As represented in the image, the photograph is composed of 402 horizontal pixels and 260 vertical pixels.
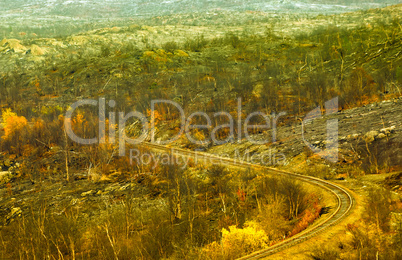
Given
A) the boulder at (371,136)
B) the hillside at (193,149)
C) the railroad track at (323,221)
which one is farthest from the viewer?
the boulder at (371,136)

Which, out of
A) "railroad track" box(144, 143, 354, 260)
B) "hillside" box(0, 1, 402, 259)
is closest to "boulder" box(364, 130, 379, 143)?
"hillside" box(0, 1, 402, 259)

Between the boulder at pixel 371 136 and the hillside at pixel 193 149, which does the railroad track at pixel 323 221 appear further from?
the boulder at pixel 371 136

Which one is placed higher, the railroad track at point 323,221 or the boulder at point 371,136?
the boulder at point 371,136

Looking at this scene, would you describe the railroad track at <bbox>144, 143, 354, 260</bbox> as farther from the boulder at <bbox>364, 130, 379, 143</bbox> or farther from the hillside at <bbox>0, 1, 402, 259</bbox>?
the boulder at <bbox>364, 130, 379, 143</bbox>

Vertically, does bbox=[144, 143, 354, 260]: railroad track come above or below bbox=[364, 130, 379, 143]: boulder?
below

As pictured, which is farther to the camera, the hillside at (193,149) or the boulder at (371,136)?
the boulder at (371,136)

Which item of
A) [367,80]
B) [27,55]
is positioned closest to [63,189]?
[367,80]

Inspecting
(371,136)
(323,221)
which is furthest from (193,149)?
(323,221)

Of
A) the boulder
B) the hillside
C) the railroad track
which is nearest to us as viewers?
the railroad track

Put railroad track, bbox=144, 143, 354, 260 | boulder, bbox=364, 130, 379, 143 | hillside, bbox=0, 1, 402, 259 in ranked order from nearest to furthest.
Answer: railroad track, bbox=144, 143, 354, 260
hillside, bbox=0, 1, 402, 259
boulder, bbox=364, 130, 379, 143

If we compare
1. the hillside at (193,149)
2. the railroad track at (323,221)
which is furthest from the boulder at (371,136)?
the railroad track at (323,221)

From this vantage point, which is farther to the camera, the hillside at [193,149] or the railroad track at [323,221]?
the hillside at [193,149]

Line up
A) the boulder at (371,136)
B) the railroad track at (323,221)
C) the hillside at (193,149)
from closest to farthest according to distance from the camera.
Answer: the railroad track at (323,221)
the hillside at (193,149)
the boulder at (371,136)

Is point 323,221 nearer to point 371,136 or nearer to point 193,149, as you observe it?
point 371,136
